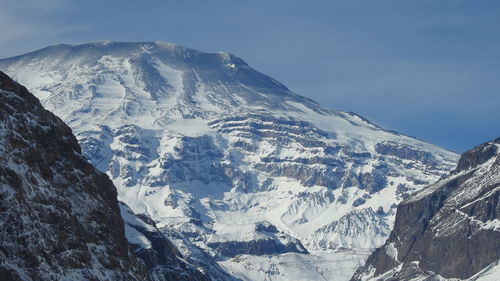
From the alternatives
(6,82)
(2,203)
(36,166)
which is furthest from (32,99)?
(2,203)

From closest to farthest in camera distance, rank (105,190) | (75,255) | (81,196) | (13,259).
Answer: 1. (13,259)
2. (75,255)
3. (81,196)
4. (105,190)

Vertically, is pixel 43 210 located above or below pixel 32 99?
below

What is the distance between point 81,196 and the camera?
422 feet

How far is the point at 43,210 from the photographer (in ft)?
388

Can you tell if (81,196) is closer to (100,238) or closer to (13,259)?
(100,238)

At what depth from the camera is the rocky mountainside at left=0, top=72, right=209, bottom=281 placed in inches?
4464

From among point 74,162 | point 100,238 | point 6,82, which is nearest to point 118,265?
point 100,238

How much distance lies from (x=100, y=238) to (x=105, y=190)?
463 inches

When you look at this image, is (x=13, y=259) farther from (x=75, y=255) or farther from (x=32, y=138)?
(x=32, y=138)

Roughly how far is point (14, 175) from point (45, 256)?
751cm

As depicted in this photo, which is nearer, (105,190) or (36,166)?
(36,166)

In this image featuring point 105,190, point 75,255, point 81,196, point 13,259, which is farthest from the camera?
point 105,190

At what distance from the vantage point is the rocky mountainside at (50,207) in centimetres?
11338

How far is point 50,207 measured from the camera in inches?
4715
